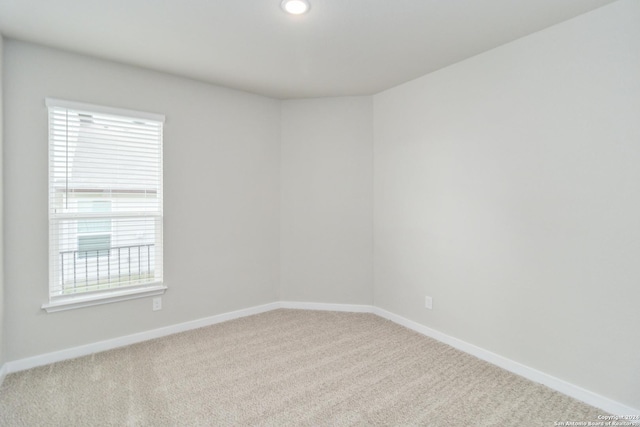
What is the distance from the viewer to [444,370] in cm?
254

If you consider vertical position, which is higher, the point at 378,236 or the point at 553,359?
the point at 378,236

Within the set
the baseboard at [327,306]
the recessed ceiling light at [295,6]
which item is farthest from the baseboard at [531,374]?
the recessed ceiling light at [295,6]

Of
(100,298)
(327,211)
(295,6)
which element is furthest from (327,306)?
(295,6)

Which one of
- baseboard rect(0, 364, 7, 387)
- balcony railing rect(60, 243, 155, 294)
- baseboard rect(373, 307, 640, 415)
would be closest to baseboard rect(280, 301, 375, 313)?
baseboard rect(373, 307, 640, 415)

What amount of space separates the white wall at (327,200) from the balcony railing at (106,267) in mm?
1515

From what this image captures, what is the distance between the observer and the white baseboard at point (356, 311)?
213 cm

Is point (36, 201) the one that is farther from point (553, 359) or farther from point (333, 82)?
point (553, 359)

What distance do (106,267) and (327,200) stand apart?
2305 millimetres

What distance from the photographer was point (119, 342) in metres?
2.93

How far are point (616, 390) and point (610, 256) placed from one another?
827 millimetres

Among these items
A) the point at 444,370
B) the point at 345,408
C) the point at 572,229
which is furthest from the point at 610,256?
the point at 345,408

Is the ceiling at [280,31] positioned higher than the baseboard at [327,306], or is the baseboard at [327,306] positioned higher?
the ceiling at [280,31]

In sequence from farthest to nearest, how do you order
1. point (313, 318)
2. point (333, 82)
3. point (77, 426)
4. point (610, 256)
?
point (313, 318) < point (333, 82) < point (610, 256) < point (77, 426)

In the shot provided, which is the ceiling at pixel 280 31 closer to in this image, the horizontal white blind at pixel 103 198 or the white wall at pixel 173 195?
the white wall at pixel 173 195
